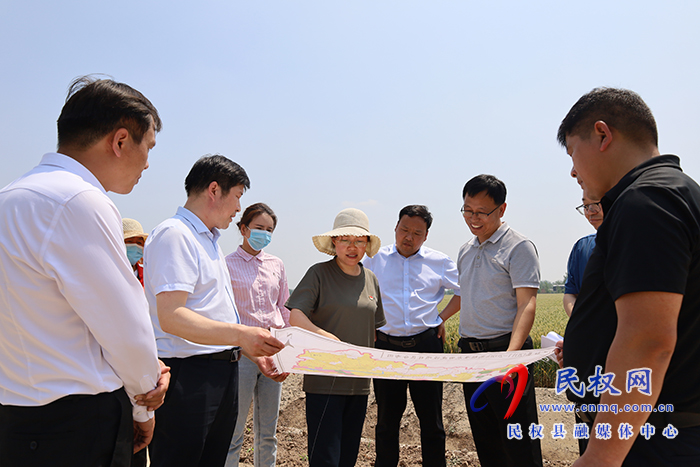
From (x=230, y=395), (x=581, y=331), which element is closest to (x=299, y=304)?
(x=230, y=395)

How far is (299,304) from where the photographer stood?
331cm

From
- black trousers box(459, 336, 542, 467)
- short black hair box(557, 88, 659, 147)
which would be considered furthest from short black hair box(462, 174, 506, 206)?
short black hair box(557, 88, 659, 147)

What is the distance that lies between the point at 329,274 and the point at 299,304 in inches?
14.6

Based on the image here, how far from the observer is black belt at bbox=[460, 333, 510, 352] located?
12.3ft

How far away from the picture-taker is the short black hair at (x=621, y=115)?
1695 millimetres

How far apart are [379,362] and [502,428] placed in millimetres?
1823

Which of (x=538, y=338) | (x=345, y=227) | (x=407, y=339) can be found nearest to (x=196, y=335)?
(x=345, y=227)

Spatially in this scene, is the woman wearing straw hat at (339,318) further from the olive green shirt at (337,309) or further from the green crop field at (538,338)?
the green crop field at (538,338)

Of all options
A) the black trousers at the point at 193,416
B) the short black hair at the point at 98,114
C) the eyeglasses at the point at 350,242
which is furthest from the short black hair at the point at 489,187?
the short black hair at the point at 98,114

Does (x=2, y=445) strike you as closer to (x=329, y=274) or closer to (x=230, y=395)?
(x=230, y=395)

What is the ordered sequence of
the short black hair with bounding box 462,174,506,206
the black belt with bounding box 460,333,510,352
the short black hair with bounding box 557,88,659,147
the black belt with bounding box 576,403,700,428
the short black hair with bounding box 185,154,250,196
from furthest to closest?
the short black hair with bounding box 462,174,506,206, the black belt with bounding box 460,333,510,352, the short black hair with bounding box 185,154,250,196, the short black hair with bounding box 557,88,659,147, the black belt with bounding box 576,403,700,428

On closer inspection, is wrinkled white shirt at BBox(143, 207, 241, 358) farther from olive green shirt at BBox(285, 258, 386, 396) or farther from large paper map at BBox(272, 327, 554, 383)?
olive green shirt at BBox(285, 258, 386, 396)

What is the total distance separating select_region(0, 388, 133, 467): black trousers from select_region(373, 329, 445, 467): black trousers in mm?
2923

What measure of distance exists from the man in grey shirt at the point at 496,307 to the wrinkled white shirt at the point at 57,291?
2.88 m
